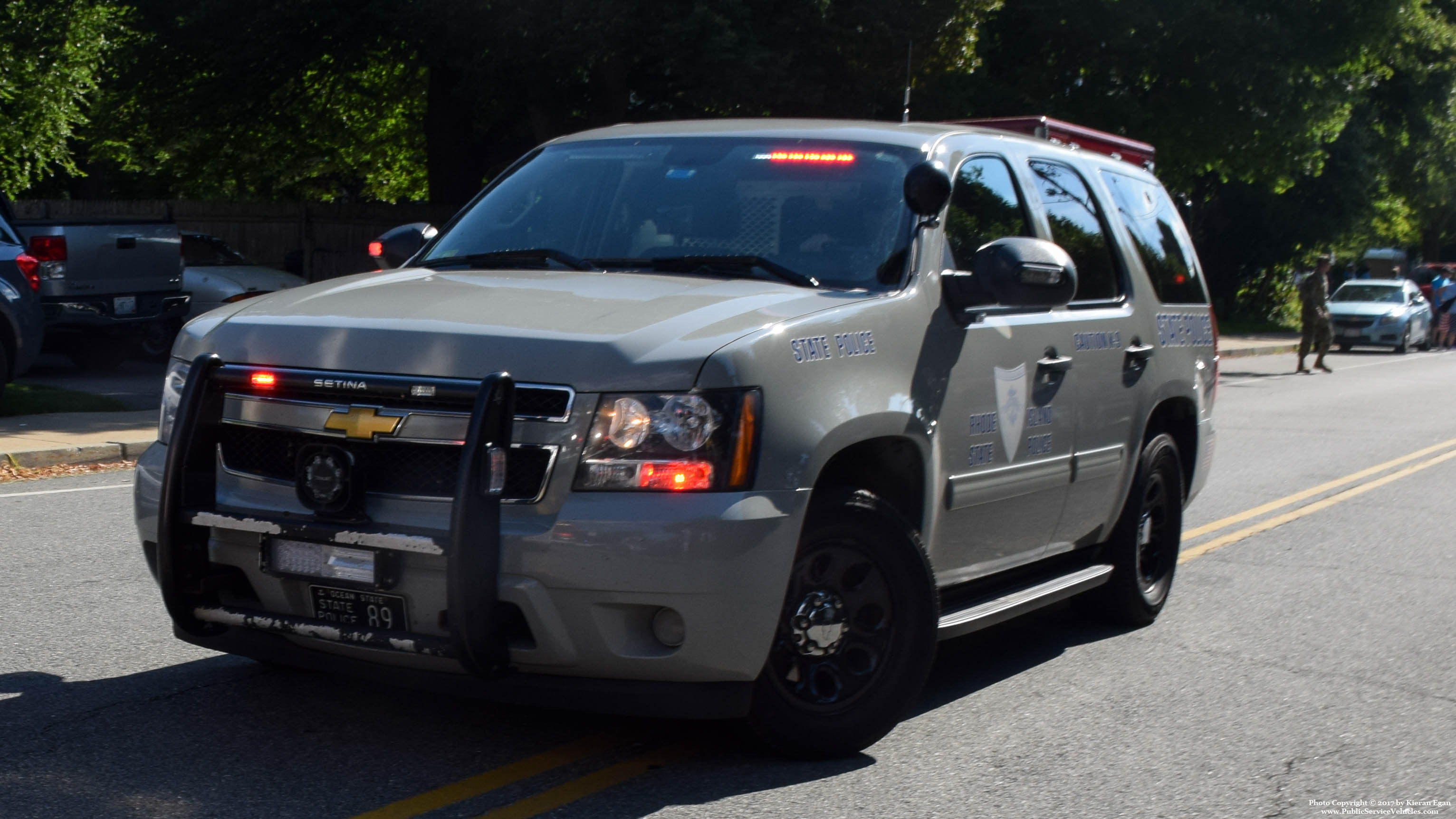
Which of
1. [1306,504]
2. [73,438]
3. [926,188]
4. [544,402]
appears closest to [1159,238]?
[926,188]

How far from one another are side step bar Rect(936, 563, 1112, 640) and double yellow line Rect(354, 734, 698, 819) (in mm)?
960

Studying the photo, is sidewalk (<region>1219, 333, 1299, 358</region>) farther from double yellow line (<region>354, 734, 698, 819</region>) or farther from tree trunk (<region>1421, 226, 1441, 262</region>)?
tree trunk (<region>1421, 226, 1441, 262</region>)

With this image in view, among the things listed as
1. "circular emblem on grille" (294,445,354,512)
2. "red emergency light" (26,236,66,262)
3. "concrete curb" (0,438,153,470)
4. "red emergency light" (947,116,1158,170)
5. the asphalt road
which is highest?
"red emergency light" (947,116,1158,170)

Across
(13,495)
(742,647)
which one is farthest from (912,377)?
(13,495)

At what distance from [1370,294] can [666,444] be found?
121 ft

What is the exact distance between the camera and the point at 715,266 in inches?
198

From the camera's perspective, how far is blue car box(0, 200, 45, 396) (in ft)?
41.4

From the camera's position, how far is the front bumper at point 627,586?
4.02 metres

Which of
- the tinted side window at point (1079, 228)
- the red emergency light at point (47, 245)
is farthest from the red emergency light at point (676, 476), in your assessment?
the red emergency light at point (47, 245)

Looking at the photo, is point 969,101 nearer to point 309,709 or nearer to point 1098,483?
point 1098,483

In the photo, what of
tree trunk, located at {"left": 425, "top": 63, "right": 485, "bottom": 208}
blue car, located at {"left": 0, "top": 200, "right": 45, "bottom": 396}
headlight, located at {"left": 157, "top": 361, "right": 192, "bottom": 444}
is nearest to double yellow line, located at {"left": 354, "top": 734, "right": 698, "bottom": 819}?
headlight, located at {"left": 157, "top": 361, "right": 192, "bottom": 444}

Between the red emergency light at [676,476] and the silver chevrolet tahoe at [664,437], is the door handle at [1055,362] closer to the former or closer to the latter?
the silver chevrolet tahoe at [664,437]

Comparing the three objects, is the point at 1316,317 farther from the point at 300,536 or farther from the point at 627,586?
the point at 300,536

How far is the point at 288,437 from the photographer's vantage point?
4.39 meters
